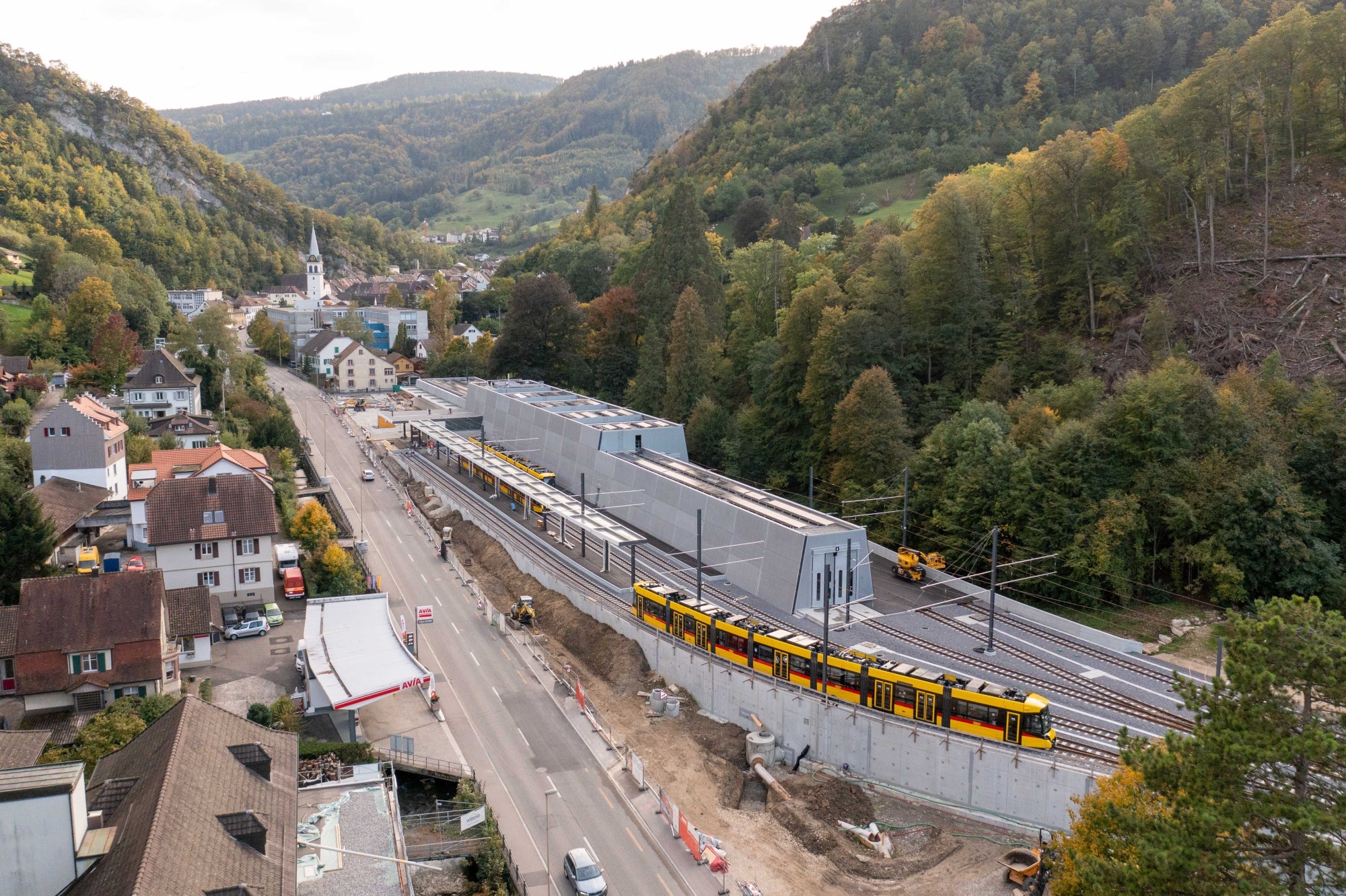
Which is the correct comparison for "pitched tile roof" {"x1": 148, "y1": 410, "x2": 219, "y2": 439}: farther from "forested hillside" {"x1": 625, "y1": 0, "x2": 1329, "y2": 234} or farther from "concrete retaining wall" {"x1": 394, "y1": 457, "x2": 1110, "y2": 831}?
"forested hillside" {"x1": 625, "y1": 0, "x2": 1329, "y2": 234}

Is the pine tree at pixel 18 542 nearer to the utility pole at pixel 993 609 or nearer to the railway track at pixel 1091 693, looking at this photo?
the railway track at pixel 1091 693

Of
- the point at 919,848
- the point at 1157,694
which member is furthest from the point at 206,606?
the point at 1157,694

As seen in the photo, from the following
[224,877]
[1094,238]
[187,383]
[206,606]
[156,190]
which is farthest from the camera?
[156,190]

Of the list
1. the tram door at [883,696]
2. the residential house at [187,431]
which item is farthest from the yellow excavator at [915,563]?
the residential house at [187,431]

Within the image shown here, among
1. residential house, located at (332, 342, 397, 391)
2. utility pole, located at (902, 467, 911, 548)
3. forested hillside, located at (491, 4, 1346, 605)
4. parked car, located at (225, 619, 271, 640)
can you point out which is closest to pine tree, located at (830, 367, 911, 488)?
forested hillside, located at (491, 4, 1346, 605)

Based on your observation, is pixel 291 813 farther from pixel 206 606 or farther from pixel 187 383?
pixel 187 383

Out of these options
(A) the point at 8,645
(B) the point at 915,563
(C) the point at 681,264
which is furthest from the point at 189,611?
(C) the point at 681,264

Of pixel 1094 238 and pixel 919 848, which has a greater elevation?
pixel 1094 238
